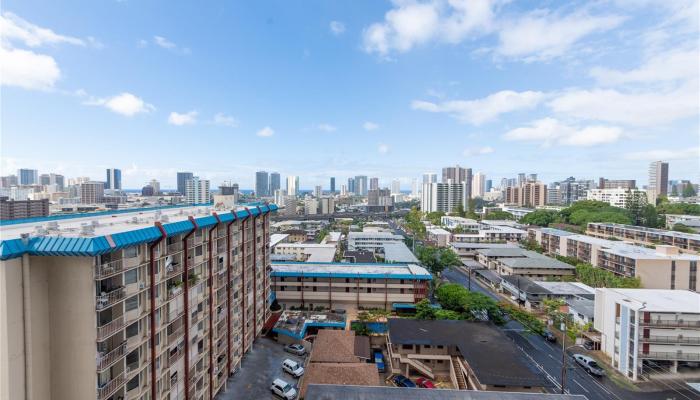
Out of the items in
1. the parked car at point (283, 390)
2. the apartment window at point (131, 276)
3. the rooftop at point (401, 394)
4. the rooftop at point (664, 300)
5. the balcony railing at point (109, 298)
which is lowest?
the parked car at point (283, 390)

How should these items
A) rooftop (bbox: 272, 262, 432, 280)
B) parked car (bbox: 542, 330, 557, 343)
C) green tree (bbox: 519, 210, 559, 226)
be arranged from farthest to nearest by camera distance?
green tree (bbox: 519, 210, 559, 226) < rooftop (bbox: 272, 262, 432, 280) < parked car (bbox: 542, 330, 557, 343)

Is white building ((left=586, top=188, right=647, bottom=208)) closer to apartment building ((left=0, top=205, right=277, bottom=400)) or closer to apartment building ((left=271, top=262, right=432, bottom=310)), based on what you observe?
apartment building ((left=271, top=262, right=432, bottom=310))

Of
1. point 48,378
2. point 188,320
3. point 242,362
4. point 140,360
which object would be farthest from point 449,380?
point 48,378

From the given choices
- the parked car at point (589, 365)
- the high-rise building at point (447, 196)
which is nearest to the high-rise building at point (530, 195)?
the high-rise building at point (447, 196)

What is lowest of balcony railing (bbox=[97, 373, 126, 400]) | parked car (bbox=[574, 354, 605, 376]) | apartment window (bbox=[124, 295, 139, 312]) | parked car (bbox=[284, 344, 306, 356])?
parked car (bbox=[574, 354, 605, 376])

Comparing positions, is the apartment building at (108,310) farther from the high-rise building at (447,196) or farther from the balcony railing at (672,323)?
the high-rise building at (447,196)

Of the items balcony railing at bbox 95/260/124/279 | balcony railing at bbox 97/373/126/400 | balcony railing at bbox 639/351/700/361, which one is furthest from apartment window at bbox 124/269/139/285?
balcony railing at bbox 639/351/700/361

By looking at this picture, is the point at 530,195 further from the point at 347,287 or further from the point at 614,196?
the point at 347,287
